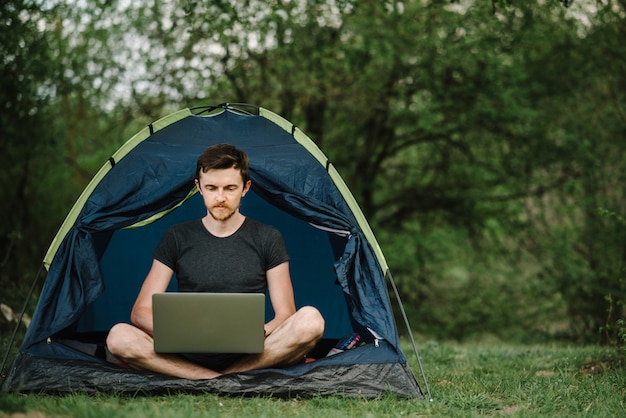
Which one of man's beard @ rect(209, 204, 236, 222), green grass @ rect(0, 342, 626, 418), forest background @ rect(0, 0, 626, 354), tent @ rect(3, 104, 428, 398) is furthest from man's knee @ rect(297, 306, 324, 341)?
forest background @ rect(0, 0, 626, 354)

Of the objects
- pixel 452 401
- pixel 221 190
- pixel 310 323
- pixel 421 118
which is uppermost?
pixel 421 118

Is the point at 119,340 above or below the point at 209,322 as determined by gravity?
below

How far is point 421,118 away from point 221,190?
6005 millimetres

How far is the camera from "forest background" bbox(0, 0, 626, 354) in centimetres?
834

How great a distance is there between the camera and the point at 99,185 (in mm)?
4484

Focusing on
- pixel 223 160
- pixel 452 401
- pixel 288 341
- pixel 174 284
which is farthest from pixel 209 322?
pixel 174 284

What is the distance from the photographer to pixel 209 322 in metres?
3.68

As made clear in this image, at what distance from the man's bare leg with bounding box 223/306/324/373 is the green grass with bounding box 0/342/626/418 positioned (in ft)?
0.81

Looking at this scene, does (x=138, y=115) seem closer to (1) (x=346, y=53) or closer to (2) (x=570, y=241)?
(1) (x=346, y=53)

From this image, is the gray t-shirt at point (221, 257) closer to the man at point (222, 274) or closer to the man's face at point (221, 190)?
the man at point (222, 274)

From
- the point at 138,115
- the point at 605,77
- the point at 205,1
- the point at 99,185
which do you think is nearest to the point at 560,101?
the point at 605,77

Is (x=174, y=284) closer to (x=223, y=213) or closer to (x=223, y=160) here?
(x=223, y=213)

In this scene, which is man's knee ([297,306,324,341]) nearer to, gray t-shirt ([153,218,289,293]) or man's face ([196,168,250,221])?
gray t-shirt ([153,218,289,293])

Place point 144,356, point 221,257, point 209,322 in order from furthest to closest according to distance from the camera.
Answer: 1. point 221,257
2. point 144,356
3. point 209,322
